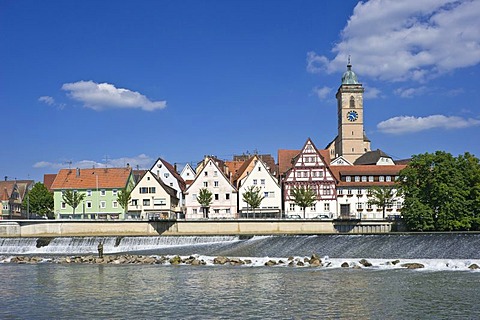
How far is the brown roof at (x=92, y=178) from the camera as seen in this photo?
97.4 meters

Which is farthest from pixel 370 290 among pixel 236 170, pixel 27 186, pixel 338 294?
pixel 27 186

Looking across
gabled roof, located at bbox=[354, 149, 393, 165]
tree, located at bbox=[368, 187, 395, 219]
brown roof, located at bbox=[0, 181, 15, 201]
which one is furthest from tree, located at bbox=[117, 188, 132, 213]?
gabled roof, located at bbox=[354, 149, 393, 165]

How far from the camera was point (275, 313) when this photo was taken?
2597cm

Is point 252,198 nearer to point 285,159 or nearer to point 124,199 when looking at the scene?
point 285,159

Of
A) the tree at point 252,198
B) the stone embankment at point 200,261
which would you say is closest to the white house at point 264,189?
the tree at point 252,198

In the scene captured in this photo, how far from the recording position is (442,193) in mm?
65188

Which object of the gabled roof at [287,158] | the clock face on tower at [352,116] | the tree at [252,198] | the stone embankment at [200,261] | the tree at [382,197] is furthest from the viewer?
the clock face on tower at [352,116]

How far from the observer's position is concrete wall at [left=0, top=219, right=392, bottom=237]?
2977 inches

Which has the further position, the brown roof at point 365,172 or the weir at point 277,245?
the brown roof at point 365,172

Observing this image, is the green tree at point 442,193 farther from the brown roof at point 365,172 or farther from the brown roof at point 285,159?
the brown roof at point 285,159

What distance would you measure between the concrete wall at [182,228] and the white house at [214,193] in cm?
1201

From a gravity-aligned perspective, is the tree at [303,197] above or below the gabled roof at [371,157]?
below

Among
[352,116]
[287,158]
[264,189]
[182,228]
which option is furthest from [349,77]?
[182,228]

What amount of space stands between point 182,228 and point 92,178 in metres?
27.3
